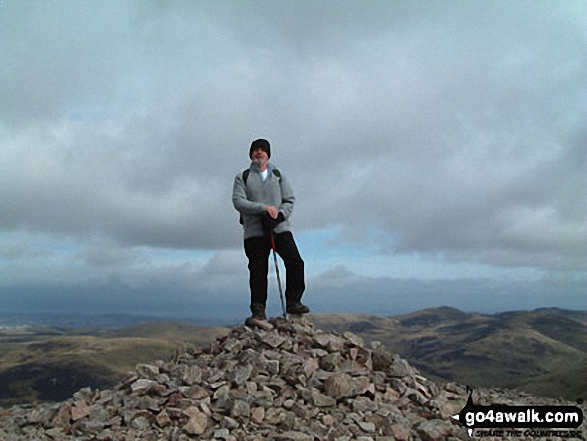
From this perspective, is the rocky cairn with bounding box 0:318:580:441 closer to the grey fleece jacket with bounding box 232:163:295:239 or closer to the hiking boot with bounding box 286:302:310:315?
the hiking boot with bounding box 286:302:310:315

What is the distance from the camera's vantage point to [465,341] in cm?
18025

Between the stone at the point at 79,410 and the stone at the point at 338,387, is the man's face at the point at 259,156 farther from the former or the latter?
the stone at the point at 79,410

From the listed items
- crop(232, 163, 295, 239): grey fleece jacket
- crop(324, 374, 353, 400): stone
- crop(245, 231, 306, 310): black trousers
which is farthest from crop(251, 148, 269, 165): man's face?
crop(324, 374, 353, 400): stone

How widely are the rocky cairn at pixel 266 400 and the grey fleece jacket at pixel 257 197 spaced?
2.57 m

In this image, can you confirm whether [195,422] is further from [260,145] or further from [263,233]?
[260,145]

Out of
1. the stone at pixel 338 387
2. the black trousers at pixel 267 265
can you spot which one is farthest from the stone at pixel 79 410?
the stone at pixel 338 387

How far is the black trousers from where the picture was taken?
38.5ft

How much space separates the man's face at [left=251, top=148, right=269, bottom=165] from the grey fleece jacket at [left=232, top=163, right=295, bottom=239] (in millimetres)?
160

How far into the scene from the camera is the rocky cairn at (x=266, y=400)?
7871 mm

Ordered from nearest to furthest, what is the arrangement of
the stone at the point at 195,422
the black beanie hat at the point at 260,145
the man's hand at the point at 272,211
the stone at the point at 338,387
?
the stone at the point at 195,422, the stone at the point at 338,387, the man's hand at the point at 272,211, the black beanie hat at the point at 260,145

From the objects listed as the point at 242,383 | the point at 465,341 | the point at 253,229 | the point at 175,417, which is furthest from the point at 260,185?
the point at 465,341

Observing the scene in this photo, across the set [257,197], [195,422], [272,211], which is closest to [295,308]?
[272,211]

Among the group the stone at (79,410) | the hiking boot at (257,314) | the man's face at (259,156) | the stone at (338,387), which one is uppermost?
the man's face at (259,156)

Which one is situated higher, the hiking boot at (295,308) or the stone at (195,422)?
the hiking boot at (295,308)
